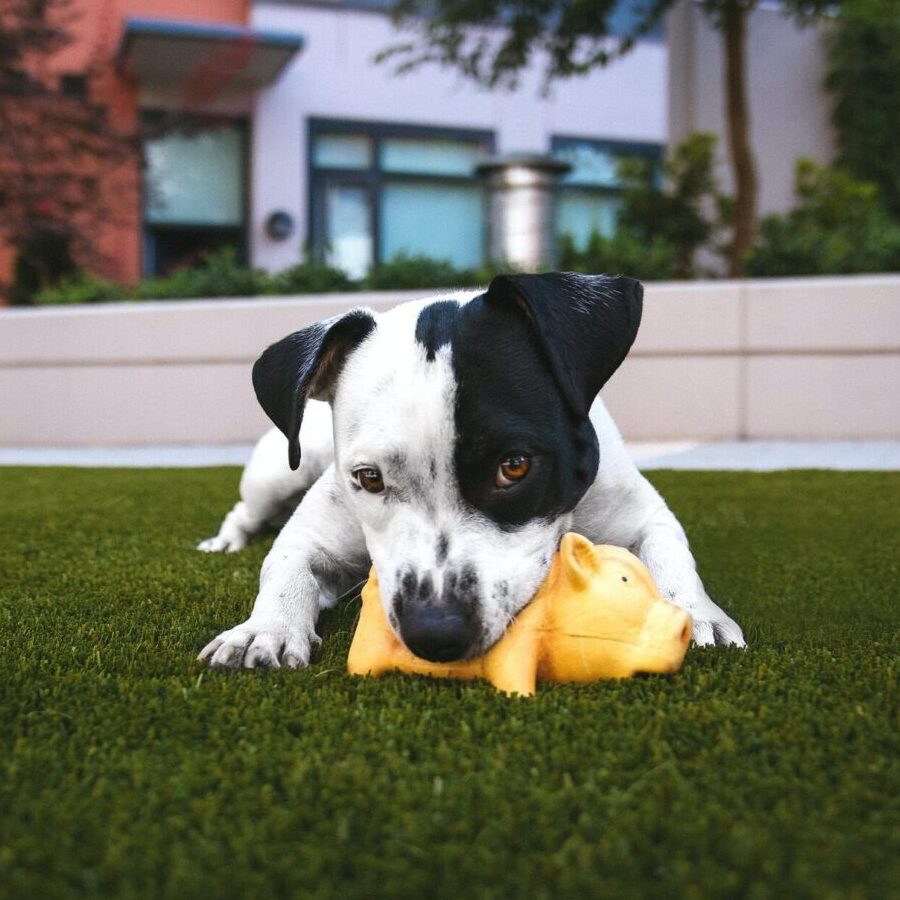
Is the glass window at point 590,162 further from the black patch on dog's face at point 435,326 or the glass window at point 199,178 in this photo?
the black patch on dog's face at point 435,326

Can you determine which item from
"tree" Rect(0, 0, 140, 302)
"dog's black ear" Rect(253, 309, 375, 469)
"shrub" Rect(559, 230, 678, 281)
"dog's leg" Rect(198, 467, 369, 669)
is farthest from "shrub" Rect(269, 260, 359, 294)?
"dog's black ear" Rect(253, 309, 375, 469)

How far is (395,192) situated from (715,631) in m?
13.7

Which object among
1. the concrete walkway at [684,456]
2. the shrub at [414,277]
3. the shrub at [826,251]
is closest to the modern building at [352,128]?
the shrub at [414,277]

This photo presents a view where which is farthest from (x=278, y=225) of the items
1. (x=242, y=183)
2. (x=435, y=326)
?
(x=435, y=326)

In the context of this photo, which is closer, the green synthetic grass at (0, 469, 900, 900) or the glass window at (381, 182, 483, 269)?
the green synthetic grass at (0, 469, 900, 900)

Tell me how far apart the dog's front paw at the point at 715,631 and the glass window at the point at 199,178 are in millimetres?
13233

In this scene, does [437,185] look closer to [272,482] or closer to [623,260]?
[623,260]

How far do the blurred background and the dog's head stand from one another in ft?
18.0

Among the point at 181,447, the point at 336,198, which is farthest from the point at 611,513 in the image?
the point at 336,198

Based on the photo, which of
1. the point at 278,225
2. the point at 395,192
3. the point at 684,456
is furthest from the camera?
the point at 395,192

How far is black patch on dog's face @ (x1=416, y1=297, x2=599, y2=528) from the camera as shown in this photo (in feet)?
7.04

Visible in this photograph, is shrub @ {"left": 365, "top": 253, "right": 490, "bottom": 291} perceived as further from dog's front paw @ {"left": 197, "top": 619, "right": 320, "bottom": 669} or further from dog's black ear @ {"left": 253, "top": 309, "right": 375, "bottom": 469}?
dog's front paw @ {"left": 197, "top": 619, "right": 320, "bottom": 669}

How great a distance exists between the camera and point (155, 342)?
8.46 meters

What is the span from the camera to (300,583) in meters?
2.48
